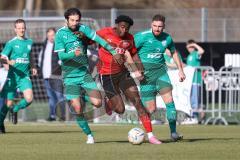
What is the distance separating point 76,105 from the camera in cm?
1712

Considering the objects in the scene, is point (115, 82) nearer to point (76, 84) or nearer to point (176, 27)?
point (76, 84)

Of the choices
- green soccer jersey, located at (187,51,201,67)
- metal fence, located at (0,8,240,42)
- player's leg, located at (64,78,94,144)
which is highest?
metal fence, located at (0,8,240,42)

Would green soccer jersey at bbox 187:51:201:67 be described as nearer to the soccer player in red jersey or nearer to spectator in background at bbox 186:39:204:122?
spectator in background at bbox 186:39:204:122

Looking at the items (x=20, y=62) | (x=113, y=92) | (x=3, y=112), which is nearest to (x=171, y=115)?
(x=113, y=92)

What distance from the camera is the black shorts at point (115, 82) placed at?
17484 mm

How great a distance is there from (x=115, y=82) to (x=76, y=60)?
807 mm

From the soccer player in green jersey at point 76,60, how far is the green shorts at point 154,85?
152 cm

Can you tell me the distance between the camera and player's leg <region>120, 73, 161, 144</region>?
16.9 meters

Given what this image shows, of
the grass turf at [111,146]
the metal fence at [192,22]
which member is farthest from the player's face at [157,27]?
the metal fence at [192,22]

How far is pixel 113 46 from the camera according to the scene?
1722cm

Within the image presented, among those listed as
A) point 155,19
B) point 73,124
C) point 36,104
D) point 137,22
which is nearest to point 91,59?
point 73,124

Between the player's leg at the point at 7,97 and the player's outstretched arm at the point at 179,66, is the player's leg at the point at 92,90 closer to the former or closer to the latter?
the player's outstretched arm at the point at 179,66

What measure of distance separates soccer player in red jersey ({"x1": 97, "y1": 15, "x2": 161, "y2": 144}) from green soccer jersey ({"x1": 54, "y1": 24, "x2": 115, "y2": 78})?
0.51 m

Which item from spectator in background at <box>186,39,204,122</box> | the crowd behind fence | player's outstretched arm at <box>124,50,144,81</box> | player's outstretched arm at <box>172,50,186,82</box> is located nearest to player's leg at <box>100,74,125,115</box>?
player's outstretched arm at <box>124,50,144,81</box>
